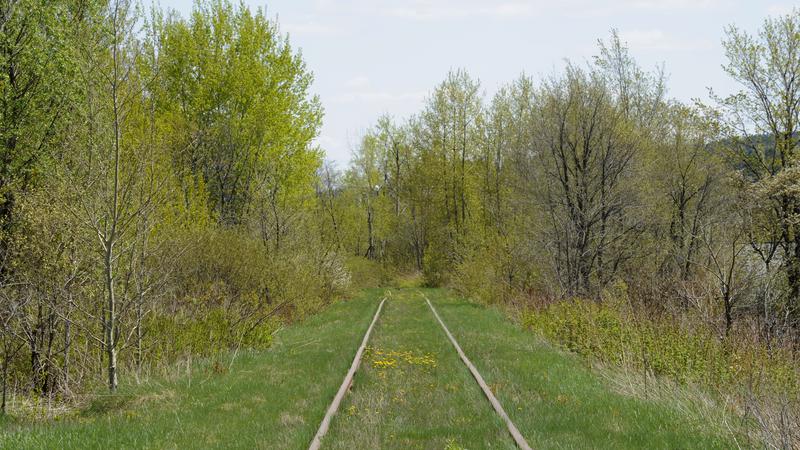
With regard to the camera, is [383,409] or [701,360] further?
[701,360]

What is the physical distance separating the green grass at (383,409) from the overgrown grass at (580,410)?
0.02 metres

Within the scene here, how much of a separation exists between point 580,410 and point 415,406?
7.85 feet

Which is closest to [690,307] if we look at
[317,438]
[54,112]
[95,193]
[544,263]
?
[544,263]

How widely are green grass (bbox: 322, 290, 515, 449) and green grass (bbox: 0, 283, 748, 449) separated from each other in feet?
0.07

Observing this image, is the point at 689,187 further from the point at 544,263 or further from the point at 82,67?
the point at 82,67

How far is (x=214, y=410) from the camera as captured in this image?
833 centimetres

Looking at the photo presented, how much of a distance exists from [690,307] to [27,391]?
15428mm

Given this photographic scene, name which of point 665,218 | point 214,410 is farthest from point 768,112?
point 214,410

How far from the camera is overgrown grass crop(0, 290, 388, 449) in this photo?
6781 mm

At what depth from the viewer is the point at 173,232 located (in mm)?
14359

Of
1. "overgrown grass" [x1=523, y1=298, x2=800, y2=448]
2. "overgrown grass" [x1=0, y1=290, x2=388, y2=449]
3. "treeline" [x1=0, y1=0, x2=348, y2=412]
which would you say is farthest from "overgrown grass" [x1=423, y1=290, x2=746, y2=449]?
"treeline" [x1=0, y1=0, x2=348, y2=412]

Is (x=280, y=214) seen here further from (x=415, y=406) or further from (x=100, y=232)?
(x=415, y=406)

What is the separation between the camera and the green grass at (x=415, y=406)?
22.2 feet

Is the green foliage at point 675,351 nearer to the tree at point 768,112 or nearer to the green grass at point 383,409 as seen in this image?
the green grass at point 383,409
